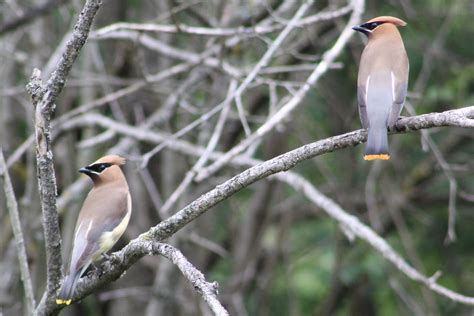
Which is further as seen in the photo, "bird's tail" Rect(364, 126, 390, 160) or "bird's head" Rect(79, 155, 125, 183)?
"bird's head" Rect(79, 155, 125, 183)

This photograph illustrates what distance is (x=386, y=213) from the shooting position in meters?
8.25

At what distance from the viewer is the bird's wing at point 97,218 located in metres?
4.35

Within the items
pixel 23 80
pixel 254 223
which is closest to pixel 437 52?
pixel 254 223

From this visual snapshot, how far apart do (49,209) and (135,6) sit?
5.62 m

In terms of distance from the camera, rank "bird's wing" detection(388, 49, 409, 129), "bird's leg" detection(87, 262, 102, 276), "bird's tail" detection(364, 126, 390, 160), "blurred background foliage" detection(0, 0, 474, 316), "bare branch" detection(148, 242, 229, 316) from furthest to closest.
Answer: "blurred background foliage" detection(0, 0, 474, 316), "bird's wing" detection(388, 49, 409, 129), "bird's leg" detection(87, 262, 102, 276), "bird's tail" detection(364, 126, 390, 160), "bare branch" detection(148, 242, 229, 316)

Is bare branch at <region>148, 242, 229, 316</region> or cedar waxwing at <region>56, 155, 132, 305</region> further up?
bare branch at <region>148, 242, 229, 316</region>

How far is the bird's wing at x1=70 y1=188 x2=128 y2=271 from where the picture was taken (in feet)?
14.3

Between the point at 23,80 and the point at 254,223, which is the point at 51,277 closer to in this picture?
the point at 254,223

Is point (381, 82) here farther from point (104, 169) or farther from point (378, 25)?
point (104, 169)

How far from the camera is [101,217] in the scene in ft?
15.4

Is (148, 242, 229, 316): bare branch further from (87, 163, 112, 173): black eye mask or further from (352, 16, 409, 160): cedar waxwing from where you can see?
(87, 163, 112, 173): black eye mask

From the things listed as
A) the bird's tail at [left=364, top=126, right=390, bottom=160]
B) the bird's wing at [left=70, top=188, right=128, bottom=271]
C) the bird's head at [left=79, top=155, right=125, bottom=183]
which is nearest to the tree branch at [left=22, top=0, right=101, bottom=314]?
the bird's wing at [left=70, top=188, right=128, bottom=271]

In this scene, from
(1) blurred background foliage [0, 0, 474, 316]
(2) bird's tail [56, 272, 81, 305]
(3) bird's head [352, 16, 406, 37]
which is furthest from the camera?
(1) blurred background foliage [0, 0, 474, 316]

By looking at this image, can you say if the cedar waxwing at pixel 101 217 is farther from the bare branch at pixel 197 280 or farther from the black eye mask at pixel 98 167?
the bare branch at pixel 197 280
